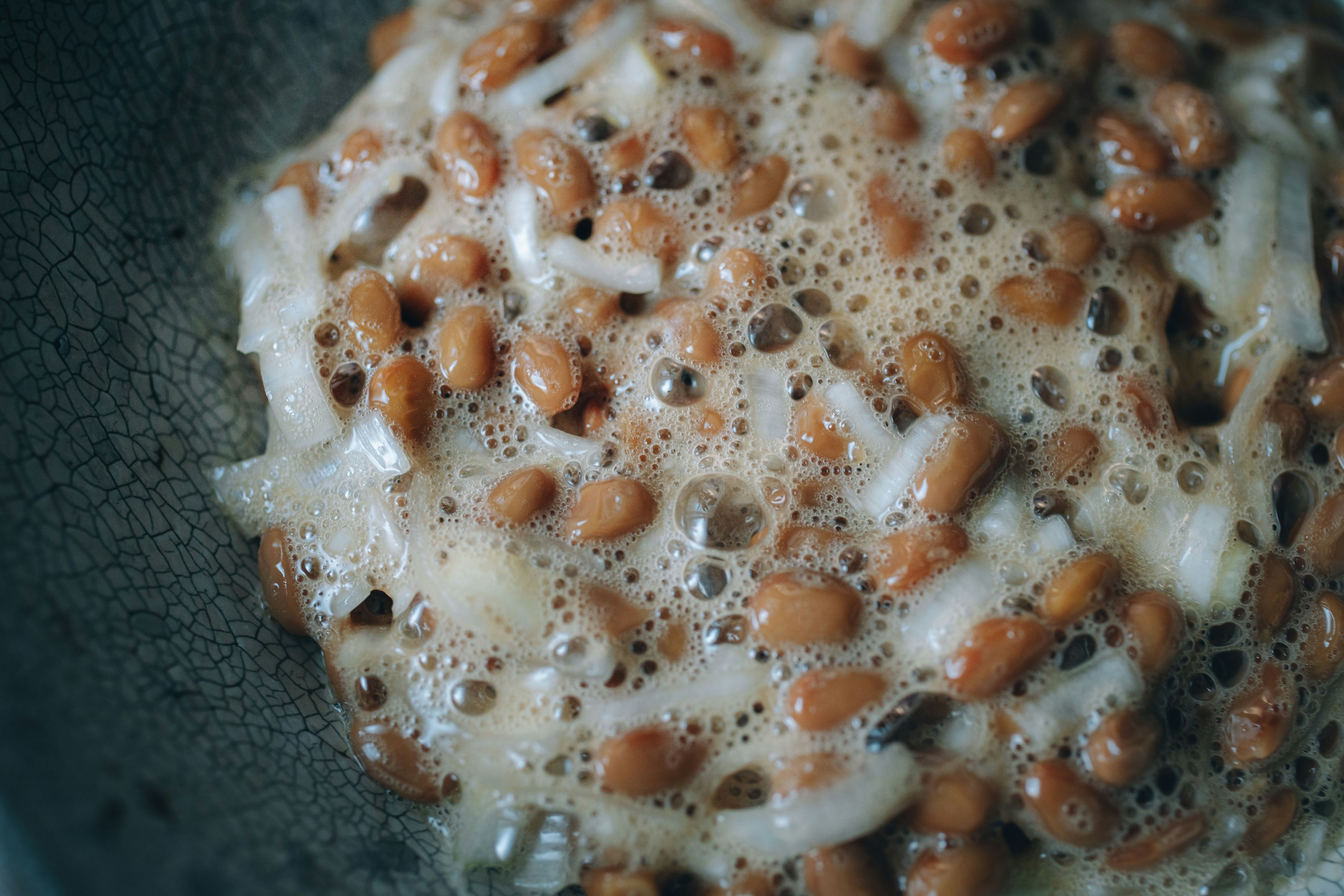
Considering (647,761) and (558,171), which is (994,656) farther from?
(558,171)

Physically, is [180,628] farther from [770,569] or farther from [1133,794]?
[1133,794]

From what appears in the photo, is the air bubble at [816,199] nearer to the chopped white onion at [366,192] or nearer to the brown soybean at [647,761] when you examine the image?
the chopped white onion at [366,192]

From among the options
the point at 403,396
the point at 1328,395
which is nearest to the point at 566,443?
the point at 403,396

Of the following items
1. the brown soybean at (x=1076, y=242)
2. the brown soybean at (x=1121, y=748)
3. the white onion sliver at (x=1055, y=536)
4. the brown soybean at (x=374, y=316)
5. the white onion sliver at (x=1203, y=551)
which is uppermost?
the brown soybean at (x=374, y=316)

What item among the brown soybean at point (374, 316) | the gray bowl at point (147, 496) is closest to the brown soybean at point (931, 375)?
the brown soybean at point (374, 316)

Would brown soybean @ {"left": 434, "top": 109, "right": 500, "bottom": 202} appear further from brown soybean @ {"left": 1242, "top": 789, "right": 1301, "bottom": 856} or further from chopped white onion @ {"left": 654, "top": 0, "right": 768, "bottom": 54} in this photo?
brown soybean @ {"left": 1242, "top": 789, "right": 1301, "bottom": 856}

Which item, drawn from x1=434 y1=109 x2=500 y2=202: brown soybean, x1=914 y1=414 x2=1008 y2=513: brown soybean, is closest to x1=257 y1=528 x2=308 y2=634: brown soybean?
x1=434 y1=109 x2=500 y2=202: brown soybean

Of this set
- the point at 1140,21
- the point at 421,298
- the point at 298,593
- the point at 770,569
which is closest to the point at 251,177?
the point at 421,298
